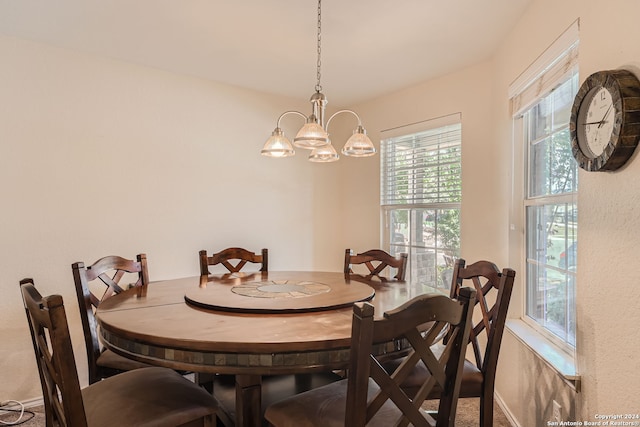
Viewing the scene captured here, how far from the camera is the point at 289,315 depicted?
1502mm

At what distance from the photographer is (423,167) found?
337cm

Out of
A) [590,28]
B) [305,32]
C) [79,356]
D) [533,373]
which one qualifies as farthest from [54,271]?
[590,28]

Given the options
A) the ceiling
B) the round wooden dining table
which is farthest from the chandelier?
the round wooden dining table

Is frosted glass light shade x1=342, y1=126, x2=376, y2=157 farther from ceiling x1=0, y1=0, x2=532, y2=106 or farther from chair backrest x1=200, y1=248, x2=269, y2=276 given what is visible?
→ chair backrest x1=200, y1=248, x2=269, y2=276

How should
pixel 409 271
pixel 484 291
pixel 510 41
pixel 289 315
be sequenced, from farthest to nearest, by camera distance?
pixel 409 271, pixel 510 41, pixel 484 291, pixel 289 315

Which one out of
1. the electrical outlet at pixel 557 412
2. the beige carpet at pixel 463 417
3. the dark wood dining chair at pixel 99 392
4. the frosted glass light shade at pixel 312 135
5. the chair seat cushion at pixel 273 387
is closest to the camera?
the dark wood dining chair at pixel 99 392

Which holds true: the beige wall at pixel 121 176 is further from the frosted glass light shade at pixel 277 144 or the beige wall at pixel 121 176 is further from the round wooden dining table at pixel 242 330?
the frosted glass light shade at pixel 277 144

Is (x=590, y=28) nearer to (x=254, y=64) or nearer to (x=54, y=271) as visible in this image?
(x=254, y=64)

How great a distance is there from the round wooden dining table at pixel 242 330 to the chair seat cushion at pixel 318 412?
0.32 feet

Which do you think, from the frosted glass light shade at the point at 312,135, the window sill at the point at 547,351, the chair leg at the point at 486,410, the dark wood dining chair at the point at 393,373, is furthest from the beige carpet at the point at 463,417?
the frosted glass light shade at the point at 312,135

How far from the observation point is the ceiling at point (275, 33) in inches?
83.7

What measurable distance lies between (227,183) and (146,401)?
7.41 feet

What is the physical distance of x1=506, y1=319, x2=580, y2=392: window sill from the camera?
158cm

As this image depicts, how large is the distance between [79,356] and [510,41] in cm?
362
